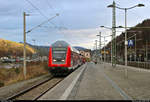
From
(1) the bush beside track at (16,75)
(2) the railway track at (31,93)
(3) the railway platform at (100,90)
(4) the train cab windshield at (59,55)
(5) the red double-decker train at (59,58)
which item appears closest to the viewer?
(3) the railway platform at (100,90)

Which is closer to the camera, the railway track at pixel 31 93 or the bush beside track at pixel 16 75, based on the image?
the railway track at pixel 31 93

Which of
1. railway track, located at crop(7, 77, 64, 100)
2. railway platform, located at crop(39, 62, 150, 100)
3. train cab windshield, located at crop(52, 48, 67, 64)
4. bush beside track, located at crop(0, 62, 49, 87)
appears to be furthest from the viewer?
bush beside track, located at crop(0, 62, 49, 87)

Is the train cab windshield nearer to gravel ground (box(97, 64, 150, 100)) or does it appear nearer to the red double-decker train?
the red double-decker train

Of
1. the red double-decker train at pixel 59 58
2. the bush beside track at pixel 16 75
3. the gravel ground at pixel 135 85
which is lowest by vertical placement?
the bush beside track at pixel 16 75

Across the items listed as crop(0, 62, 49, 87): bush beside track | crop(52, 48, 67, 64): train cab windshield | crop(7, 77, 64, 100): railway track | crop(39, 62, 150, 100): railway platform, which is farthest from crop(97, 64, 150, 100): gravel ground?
crop(0, 62, 49, 87): bush beside track

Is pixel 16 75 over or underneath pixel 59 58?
underneath

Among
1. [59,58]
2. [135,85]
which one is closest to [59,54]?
[59,58]

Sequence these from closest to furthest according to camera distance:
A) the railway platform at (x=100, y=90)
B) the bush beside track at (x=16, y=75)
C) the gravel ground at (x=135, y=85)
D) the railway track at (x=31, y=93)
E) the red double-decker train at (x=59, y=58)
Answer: the railway platform at (x=100, y=90) → the gravel ground at (x=135, y=85) → the railway track at (x=31, y=93) → the red double-decker train at (x=59, y=58) → the bush beside track at (x=16, y=75)

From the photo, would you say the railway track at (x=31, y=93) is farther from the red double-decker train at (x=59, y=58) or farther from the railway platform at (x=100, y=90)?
the red double-decker train at (x=59, y=58)

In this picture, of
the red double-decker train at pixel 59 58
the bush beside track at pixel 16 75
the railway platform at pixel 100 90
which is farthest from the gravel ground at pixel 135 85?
the bush beside track at pixel 16 75

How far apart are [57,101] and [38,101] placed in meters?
0.86

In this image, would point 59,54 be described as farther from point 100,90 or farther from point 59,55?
point 100,90

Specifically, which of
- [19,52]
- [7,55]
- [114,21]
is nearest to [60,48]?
[114,21]

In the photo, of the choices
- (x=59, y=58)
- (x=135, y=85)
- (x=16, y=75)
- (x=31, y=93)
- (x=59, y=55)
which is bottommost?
(x=16, y=75)
